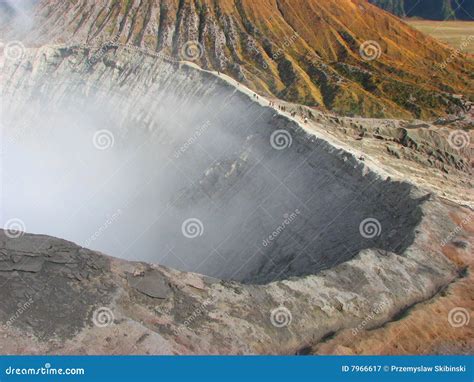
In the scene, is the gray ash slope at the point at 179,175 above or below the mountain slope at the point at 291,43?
below

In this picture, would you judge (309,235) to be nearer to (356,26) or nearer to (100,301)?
(100,301)

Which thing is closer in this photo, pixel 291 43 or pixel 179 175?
pixel 179 175

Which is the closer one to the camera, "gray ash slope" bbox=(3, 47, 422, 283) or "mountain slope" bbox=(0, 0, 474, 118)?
"gray ash slope" bbox=(3, 47, 422, 283)

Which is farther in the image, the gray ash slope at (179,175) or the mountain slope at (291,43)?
the mountain slope at (291,43)

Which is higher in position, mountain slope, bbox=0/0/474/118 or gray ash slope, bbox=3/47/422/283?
mountain slope, bbox=0/0/474/118
